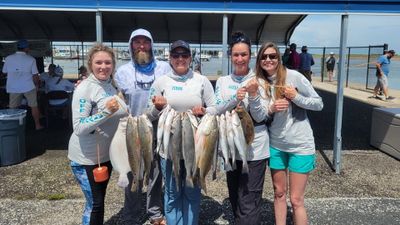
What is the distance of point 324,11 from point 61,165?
17.7 ft

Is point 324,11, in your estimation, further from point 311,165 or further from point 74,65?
point 74,65

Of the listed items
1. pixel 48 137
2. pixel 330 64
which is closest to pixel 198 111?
pixel 48 137

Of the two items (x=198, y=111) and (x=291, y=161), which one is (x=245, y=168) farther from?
(x=198, y=111)

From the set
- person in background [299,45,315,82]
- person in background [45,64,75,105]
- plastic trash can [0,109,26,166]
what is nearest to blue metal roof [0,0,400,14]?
plastic trash can [0,109,26,166]

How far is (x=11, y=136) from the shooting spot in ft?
22.6

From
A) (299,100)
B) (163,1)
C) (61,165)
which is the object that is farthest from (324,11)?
(61,165)

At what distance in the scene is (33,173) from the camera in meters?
6.58

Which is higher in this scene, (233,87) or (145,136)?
(233,87)

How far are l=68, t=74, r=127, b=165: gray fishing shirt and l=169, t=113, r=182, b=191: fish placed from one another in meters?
0.57

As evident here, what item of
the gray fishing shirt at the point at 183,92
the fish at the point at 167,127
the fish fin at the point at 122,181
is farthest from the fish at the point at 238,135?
the fish fin at the point at 122,181

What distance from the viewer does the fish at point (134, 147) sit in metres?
3.21

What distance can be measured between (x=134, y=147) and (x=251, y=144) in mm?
1053

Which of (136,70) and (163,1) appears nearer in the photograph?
(136,70)

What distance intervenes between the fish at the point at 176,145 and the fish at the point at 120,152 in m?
0.42
